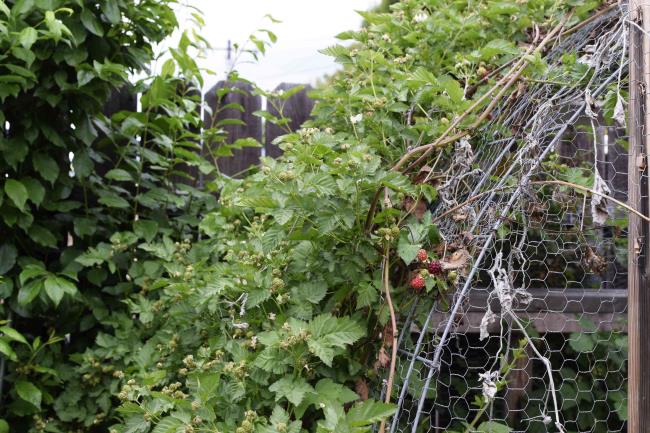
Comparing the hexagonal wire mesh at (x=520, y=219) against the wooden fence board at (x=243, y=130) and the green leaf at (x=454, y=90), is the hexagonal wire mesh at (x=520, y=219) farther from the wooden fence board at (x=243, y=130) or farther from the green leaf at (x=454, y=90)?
the wooden fence board at (x=243, y=130)

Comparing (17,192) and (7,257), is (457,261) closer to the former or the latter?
(17,192)

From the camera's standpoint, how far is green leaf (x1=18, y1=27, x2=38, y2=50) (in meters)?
2.16

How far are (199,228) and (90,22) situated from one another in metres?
0.78

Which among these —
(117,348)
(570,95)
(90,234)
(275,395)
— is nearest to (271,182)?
(275,395)

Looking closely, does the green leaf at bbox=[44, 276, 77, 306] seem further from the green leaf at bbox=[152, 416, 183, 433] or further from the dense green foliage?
the green leaf at bbox=[152, 416, 183, 433]

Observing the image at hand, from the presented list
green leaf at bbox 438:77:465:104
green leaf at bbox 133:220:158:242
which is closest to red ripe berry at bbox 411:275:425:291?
green leaf at bbox 438:77:465:104

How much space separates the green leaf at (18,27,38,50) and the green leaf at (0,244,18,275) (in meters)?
0.73

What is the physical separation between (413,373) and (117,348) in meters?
1.19

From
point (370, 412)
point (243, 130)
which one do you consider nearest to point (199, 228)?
point (243, 130)

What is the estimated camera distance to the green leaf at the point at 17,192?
237cm

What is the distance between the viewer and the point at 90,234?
8.80 ft

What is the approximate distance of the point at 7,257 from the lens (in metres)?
2.49

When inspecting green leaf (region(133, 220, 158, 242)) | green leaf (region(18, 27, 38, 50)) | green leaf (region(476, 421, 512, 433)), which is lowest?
green leaf (region(476, 421, 512, 433))

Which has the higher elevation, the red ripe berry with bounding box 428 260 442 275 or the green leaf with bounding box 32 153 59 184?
the green leaf with bounding box 32 153 59 184
